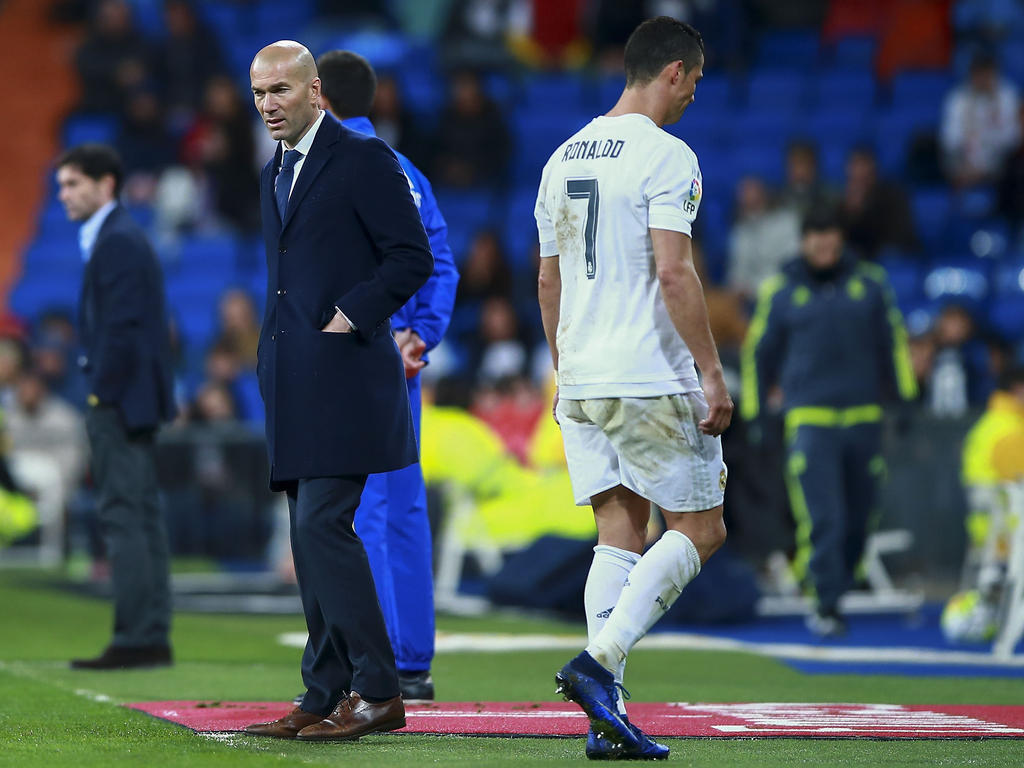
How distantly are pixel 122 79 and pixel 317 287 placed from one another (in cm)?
1492

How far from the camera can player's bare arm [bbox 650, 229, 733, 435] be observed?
4926mm

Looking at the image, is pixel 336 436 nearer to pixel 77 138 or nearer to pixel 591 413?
pixel 591 413

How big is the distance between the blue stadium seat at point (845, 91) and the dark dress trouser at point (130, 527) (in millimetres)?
12059

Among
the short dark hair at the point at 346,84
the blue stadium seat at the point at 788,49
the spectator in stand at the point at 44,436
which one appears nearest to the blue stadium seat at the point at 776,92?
the blue stadium seat at the point at 788,49

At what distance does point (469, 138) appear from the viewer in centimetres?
1750

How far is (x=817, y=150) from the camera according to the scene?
56.4 feet

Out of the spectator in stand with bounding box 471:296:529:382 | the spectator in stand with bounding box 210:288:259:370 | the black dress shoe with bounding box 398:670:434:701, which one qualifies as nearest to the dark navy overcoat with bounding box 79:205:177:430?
the black dress shoe with bounding box 398:670:434:701

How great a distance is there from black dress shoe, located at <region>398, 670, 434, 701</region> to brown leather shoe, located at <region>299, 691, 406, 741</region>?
110 centimetres

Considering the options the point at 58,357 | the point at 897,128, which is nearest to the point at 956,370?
the point at 897,128

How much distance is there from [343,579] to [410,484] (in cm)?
129

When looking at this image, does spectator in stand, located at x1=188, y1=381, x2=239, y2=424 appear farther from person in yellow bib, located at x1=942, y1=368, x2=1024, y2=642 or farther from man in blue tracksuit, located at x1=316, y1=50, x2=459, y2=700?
man in blue tracksuit, located at x1=316, y1=50, x2=459, y2=700

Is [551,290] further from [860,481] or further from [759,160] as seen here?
[759,160]

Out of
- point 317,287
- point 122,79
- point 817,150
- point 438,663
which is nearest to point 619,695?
point 317,287

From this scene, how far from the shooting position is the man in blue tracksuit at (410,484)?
250 inches
